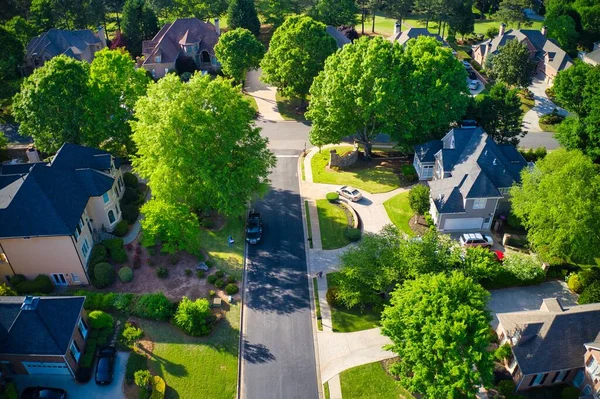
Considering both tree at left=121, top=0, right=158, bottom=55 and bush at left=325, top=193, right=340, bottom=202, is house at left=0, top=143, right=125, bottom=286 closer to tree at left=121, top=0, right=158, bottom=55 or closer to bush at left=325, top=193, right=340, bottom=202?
bush at left=325, top=193, right=340, bottom=202

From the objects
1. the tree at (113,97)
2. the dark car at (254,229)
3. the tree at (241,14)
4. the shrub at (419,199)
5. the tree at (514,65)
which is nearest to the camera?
the dark car at (254,229)

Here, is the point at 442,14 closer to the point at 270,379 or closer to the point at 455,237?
the point at 455,237

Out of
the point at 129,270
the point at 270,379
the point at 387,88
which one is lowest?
the point at 270,379

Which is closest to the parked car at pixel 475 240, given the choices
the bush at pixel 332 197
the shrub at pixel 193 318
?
the bush at pixel 332 197

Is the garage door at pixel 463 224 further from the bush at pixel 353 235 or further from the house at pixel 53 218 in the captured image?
the house at pixel 53 218

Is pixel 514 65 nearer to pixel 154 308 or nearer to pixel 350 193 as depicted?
pixel 350 193

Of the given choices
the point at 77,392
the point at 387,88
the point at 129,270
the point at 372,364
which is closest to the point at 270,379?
the point at 372,364
